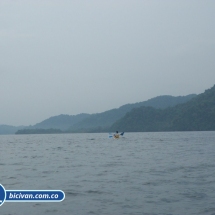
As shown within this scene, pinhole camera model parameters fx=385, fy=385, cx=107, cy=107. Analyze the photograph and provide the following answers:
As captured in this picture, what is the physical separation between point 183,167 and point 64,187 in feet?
34.2

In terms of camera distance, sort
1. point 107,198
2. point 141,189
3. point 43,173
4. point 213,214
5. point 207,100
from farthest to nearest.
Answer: point 207,100 < point 43,173 < point 141,189 < point 107,198 < point 213,214

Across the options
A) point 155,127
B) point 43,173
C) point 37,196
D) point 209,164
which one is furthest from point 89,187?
point 155,127

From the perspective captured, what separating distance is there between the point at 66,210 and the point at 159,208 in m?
3.54

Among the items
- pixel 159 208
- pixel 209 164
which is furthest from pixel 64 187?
pixel 209 164

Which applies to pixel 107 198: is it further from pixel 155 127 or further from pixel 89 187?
pixel 155 127

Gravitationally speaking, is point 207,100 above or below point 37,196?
above

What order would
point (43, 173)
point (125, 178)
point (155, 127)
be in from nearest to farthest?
point (125, 178), point (43, 173), point (155, 127)

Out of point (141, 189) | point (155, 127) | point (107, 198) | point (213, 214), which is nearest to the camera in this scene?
point (213, 214)

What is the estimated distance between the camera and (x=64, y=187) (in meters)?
19.2

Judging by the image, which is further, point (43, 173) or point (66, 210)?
point (43, 173)

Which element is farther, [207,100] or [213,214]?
[207,100]

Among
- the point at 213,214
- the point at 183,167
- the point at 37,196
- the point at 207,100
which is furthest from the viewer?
the point at 207,100

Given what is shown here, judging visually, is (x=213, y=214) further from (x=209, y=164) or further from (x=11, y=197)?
(x=209, y=164)

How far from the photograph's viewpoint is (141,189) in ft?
60.1
